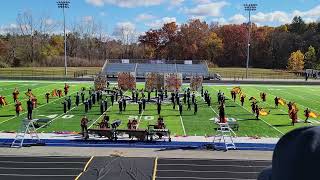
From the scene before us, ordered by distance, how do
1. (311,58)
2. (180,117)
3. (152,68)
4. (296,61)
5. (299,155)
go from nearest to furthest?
1. (299,155)
2. (180,117)
3. (152,68)
4. (296,61)
5. (311,58)

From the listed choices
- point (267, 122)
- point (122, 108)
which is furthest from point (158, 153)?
point (122, 108)

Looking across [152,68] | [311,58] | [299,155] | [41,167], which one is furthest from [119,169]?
[311,58]

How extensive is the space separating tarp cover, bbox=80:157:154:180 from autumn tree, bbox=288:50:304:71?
70340mm

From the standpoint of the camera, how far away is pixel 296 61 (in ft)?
270

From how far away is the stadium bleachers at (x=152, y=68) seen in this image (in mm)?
58781

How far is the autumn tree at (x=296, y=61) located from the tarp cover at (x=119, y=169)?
70.3 m

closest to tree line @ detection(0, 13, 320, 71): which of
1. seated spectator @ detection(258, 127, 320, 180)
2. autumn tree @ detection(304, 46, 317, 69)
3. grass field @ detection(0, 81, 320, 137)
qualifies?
autumn tree @ detection(304, 46, 317, 69)

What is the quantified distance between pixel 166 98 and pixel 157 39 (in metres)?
62.6

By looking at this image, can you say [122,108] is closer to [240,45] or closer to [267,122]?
[267,122]

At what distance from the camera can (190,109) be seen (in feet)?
103

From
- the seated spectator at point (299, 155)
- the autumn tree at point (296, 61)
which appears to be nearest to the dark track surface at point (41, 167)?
the seated spectator at point (299, 155)

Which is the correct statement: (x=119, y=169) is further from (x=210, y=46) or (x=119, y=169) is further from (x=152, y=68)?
(x=210, y=46)

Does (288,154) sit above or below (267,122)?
above

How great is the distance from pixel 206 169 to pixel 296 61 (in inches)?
2793
